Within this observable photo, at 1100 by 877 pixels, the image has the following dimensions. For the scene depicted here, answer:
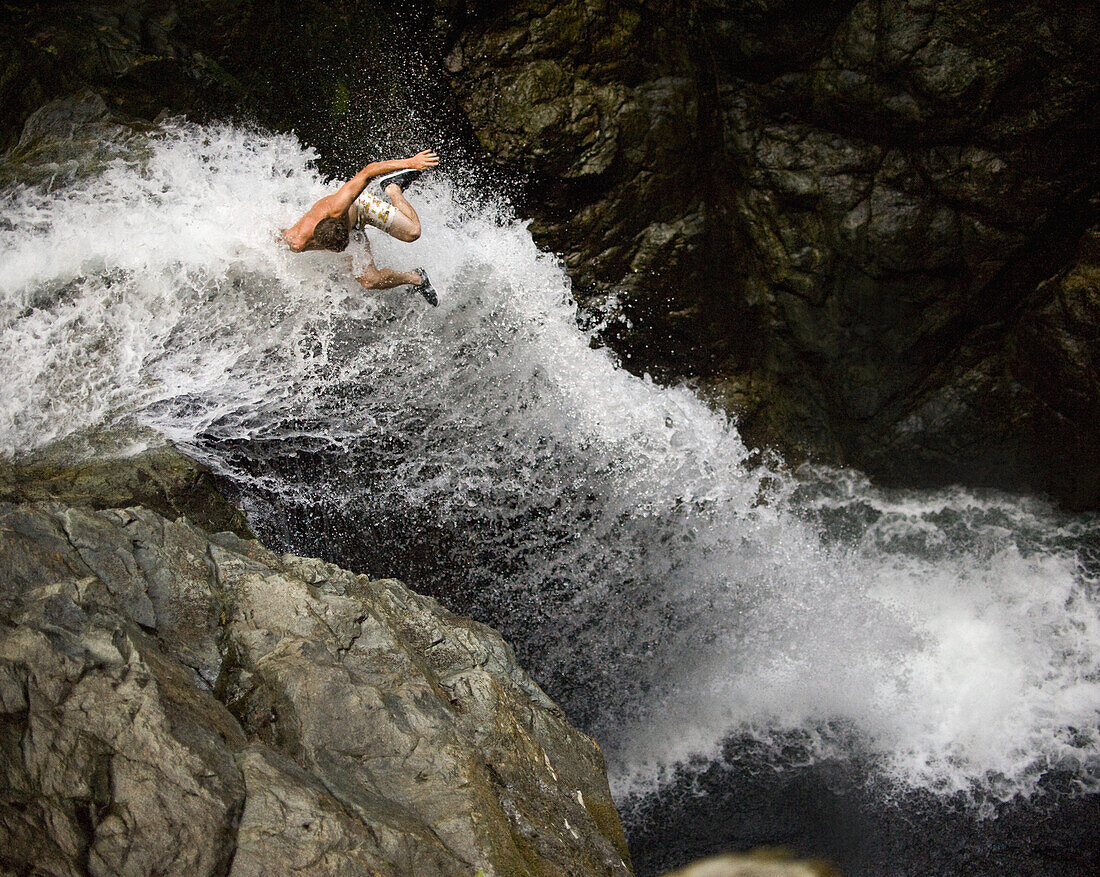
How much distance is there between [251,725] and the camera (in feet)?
8.42

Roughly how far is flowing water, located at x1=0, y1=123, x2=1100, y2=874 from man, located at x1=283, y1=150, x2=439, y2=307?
20 centimetres

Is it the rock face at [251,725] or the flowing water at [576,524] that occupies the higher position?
the flowing water at [576,524]

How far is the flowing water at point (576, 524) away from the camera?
159 inches

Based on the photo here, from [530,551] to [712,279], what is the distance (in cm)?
259


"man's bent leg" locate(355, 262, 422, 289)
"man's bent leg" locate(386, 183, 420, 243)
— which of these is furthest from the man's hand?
"man's bent leg" locate(355, 262, 422, 289)

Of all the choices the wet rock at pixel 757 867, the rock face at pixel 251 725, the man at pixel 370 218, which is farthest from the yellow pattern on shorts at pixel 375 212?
the wet rock at pixel 757 867

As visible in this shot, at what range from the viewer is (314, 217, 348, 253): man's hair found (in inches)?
171

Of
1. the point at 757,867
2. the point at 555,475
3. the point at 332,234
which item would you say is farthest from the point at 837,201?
the point at 757,867

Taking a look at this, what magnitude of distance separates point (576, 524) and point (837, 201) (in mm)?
2856

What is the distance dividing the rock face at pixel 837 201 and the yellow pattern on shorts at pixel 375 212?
1.16 metres

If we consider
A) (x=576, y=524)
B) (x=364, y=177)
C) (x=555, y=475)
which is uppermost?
(x=364, y=177)

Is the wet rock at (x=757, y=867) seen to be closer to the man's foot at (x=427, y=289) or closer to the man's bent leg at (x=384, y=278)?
the man's foot at (x=427, y=289)

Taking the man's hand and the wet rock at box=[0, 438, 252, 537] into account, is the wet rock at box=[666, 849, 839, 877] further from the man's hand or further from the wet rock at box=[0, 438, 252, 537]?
the man's hand

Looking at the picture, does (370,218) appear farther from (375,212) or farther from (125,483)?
(125,483)
